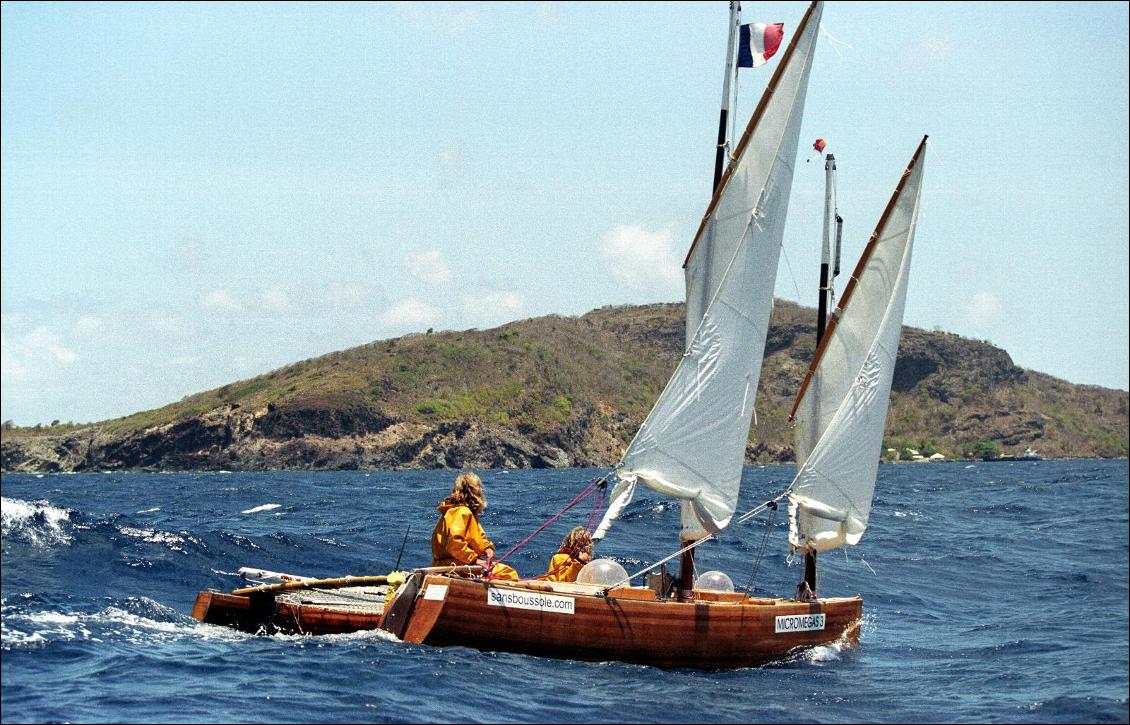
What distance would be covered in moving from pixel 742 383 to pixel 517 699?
7.22 m

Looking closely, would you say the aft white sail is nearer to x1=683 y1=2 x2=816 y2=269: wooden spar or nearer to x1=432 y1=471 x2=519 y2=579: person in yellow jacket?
x1=683 y1=2 x2=816 y2=269: wooden spar

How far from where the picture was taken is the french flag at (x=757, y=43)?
71.4ft

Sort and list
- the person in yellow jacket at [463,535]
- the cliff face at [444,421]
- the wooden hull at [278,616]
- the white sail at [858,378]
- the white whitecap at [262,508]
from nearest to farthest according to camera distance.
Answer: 1. the wooden hull at [278,616]
2. the person in yellow jacket at [463,535]
3. the white sail at [858,378]
4. the white whitecap at [262,508]
5. the cliff face at [444,421]

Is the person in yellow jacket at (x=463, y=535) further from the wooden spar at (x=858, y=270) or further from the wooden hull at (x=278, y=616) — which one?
the wooden spar at (x=858, y=270)

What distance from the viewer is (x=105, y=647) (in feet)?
58.3

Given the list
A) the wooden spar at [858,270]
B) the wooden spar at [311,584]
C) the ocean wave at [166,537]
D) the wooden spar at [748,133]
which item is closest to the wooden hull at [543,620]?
the wooden spar at [311,584]

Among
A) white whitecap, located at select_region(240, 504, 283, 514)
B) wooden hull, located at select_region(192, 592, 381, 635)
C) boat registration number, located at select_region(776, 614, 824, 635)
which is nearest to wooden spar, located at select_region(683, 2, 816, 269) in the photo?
boat registration number, located at select_region(776, 614, 824, 635)

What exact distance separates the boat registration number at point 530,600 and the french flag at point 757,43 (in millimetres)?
9386

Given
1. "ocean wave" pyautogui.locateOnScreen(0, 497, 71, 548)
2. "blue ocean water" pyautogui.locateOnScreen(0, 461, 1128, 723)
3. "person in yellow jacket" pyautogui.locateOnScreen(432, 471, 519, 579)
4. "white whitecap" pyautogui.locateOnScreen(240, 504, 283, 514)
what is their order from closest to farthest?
1. "blue ocean water" pyautogui.locateOnScreen(0, 461, 1128, 723)
2. "person in yellow jacket" pyautogui.locateOnScreen(432, 471, 519, 579)
3. "ocean wave" pyautogui.locateOnScreen(0, 497, 71, 548)
4. "white whitecap" pyautogui.locateOnScreen(240, 504, 283, 514)

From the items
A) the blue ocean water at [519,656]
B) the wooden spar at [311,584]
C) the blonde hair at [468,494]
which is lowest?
the blue ocean water at [519,656]

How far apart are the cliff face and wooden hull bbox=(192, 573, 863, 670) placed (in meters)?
134

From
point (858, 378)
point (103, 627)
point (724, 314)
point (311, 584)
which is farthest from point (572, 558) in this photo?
point (103, 627)

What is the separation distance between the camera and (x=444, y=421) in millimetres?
160375

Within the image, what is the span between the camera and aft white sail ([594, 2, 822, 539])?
20.8 metres
